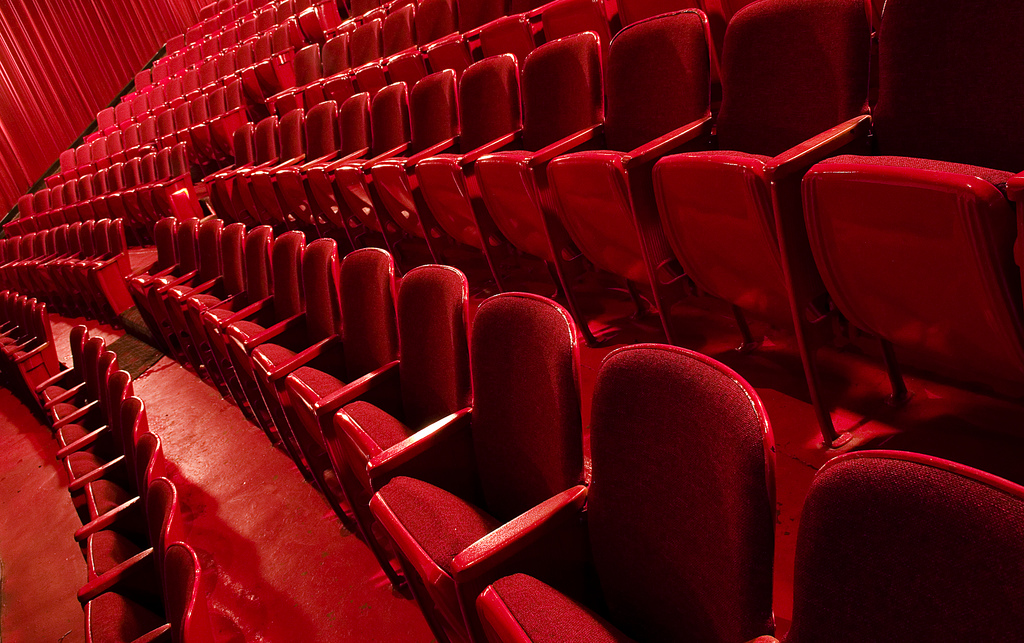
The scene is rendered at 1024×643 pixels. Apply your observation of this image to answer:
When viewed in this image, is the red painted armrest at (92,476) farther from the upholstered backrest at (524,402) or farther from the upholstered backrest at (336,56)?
the upholstered backrest at (336,56)

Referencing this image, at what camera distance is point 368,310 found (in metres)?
0.51

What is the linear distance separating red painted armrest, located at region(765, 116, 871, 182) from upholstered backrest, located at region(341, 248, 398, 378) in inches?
9.7

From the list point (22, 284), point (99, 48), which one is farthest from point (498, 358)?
point (99, 48)

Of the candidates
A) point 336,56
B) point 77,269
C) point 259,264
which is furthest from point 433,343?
point 77,269

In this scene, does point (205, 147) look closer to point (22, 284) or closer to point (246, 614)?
point (22, 284)

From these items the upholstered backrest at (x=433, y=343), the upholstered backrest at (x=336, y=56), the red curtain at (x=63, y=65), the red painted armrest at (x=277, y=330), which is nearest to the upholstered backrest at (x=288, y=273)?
the red painted armrest at (x=277, y=330)

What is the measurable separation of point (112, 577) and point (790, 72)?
530 mm

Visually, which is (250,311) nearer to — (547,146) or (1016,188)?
(547,146)

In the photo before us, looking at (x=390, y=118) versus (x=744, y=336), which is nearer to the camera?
(x=744, y=336)

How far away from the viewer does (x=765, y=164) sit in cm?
35

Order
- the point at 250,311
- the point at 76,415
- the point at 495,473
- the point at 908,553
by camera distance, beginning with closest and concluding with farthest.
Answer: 1. the point at 908,553
2. the point at 495,473
3. the point at 250,311
4. the point at 76,415

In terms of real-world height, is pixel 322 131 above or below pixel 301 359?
above

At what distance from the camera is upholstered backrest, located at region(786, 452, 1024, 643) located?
145 millimetres

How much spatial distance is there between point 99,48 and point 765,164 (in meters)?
3.32
